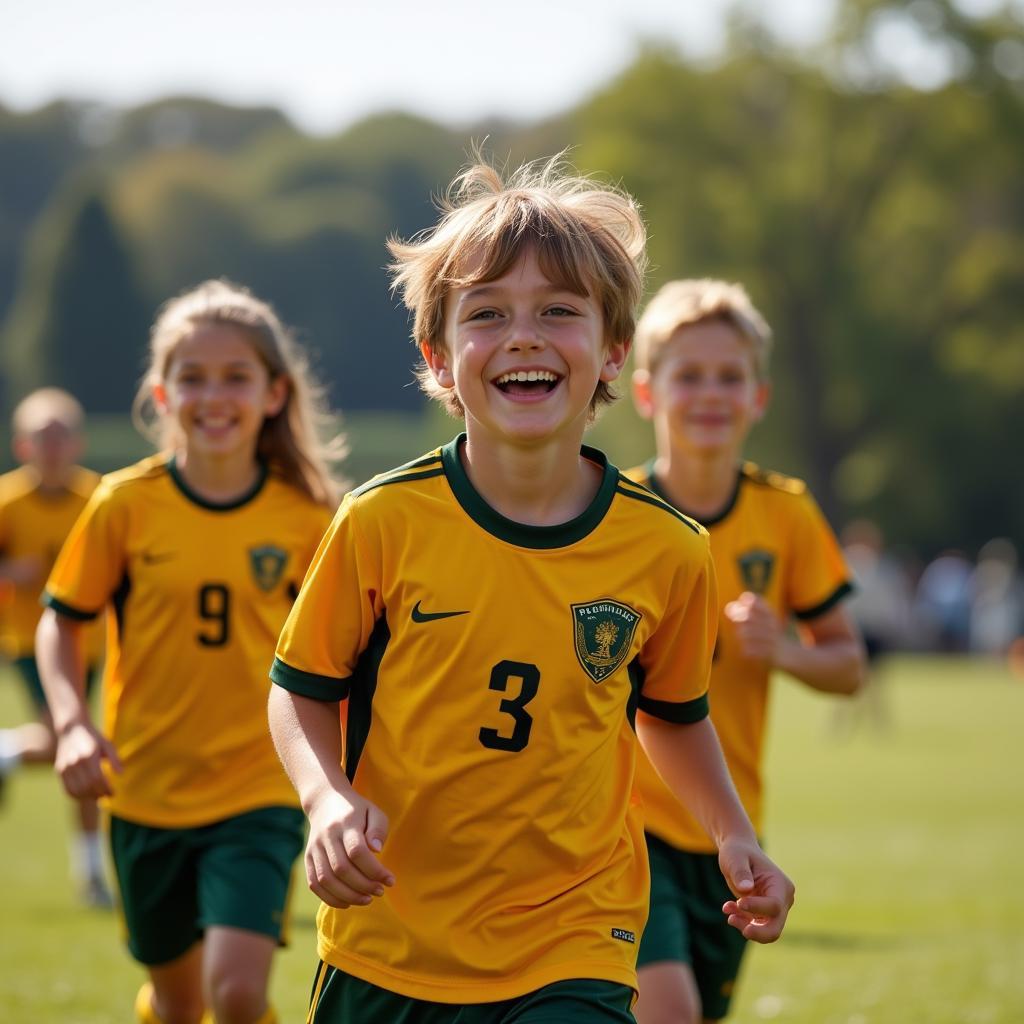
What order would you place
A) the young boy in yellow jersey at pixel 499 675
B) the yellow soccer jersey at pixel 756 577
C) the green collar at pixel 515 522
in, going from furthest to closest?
the yellow soccer jersey at pixel 756 577 < the green collar at pixel 515 522 < the young boy in yellow jersey at pixel 499 675

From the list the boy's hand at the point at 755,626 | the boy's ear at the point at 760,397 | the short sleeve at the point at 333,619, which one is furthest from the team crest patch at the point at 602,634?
the boy's ear at the point at 760,397

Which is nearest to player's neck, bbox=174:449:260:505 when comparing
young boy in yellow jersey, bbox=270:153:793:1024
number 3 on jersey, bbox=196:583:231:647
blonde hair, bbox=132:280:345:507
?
blonde hair, bbox=132:280:345:507

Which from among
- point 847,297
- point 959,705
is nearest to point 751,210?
point 847,297

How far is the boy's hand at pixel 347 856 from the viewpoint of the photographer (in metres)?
2.91

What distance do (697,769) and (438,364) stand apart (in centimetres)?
102

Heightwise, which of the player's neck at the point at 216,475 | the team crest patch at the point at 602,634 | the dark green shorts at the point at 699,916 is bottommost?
the dark green shorts at the point at 699,916

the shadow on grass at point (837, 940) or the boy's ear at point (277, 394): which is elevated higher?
the boy's ear at point (277, 394)

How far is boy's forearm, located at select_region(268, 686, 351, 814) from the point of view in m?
3.15

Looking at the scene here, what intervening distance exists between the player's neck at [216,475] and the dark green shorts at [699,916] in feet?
5.55

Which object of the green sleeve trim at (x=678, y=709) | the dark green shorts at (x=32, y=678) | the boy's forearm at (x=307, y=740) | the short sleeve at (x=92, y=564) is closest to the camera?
the boy's forearm at (x=307, y=740)

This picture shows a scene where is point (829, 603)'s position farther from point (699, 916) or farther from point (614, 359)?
point (614, 359)

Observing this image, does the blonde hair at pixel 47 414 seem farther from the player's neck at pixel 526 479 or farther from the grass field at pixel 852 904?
the player's neck at pixel 526 479

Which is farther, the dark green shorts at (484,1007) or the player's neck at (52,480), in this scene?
the player's neck at (52,480)

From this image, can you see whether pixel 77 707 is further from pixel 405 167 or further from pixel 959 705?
pixel 405 167
